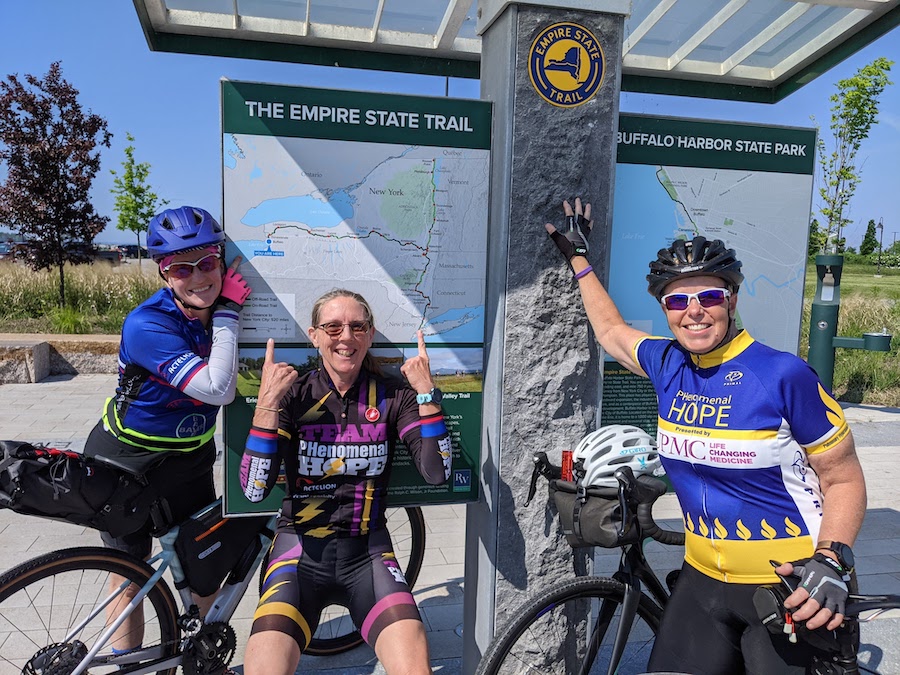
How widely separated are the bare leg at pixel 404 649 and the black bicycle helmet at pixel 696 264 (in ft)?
4.82

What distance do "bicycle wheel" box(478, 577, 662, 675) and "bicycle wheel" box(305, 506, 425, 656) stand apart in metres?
0.86

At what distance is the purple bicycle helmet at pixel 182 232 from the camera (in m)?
2.51

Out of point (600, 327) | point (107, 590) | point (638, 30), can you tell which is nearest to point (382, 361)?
point (600, 327)

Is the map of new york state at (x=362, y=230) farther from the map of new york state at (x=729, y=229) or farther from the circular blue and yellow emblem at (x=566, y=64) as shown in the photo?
the map of new york state at (x=729, y=229)

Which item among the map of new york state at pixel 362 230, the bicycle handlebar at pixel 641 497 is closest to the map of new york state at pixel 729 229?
the map of new york state at pixel 362 230

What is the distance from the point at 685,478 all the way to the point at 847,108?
1399cm

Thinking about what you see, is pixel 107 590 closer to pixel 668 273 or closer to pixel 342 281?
pixel 342 281

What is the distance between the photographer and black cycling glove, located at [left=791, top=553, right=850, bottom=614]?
1.78 meters

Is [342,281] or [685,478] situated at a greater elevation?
[342,281]

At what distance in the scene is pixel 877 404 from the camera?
10.0 m

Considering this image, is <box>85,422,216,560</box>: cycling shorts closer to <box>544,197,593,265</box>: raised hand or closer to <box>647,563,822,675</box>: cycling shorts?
<box>544,197,593,265</box>: raised hand

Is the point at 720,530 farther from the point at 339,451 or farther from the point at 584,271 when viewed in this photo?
the point at 339,451

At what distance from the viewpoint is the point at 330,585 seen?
255 cm

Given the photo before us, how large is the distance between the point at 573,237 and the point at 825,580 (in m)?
1.44
